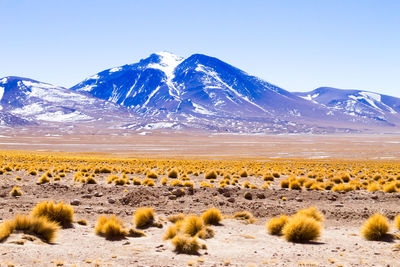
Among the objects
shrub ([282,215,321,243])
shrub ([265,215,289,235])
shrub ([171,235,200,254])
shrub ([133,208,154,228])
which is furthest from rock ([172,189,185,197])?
shrub ([171,235,200,254])

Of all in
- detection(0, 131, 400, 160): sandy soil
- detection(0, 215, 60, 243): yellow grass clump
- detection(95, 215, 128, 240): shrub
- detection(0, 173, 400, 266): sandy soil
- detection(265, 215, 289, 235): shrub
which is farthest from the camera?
detection(0, 131, 400, 160): sandy soil

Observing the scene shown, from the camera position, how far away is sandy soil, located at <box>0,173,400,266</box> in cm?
772

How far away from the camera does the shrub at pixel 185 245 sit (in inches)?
326

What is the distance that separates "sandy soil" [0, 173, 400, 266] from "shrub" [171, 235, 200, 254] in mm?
191

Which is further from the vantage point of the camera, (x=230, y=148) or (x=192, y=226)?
(x=230, y=148)

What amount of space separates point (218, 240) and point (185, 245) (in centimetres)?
144

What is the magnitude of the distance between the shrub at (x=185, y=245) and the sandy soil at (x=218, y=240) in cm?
19

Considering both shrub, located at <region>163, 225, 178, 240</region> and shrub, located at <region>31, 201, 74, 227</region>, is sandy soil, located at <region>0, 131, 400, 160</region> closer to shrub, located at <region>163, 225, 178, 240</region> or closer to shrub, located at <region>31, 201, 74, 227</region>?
shrub, located at <region>31, 201, 74, 227</region>

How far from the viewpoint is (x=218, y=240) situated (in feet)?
31.3

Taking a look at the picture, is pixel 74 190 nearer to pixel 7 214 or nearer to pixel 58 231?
pixel 7 214

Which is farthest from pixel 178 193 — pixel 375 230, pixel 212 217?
pixel 375 230

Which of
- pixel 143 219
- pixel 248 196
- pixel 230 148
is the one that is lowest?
pixel 230 148

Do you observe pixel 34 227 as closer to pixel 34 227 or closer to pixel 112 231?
pixel 34 227

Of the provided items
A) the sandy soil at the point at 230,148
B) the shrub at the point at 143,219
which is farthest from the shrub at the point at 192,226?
A: the sandy soil at the point at 230,148
